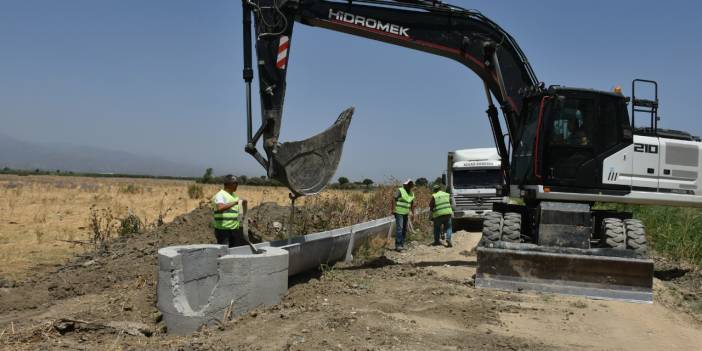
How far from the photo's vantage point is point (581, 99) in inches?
374

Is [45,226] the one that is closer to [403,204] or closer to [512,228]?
[403,204]

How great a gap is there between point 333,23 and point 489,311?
16.5 ft

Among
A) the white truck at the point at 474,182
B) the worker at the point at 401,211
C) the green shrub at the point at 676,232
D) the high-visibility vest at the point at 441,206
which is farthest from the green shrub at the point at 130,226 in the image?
the green shrub at the point at 676,232

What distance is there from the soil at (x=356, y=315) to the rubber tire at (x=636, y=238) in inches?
30.4

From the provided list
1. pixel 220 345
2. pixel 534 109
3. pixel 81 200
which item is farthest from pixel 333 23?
pixel 81 200

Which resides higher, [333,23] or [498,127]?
[333,23]

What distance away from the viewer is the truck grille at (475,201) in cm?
1845

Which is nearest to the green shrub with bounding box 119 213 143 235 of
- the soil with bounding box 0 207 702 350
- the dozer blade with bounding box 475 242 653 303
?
the soil with bounding box 0 207 702 350

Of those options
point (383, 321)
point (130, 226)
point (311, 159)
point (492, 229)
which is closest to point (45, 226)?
point (130, 226)

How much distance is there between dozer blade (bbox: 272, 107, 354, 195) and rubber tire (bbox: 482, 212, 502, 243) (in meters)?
2.75

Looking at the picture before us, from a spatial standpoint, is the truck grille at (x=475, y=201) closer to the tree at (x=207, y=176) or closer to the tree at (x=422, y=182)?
the tree at (x=422, y=182)

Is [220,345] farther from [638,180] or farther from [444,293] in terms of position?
[638,180]

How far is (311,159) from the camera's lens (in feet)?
28.2

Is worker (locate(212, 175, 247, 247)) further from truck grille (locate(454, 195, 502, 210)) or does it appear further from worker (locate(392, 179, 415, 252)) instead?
truck grille (locate(454, 195, 502, 210))
